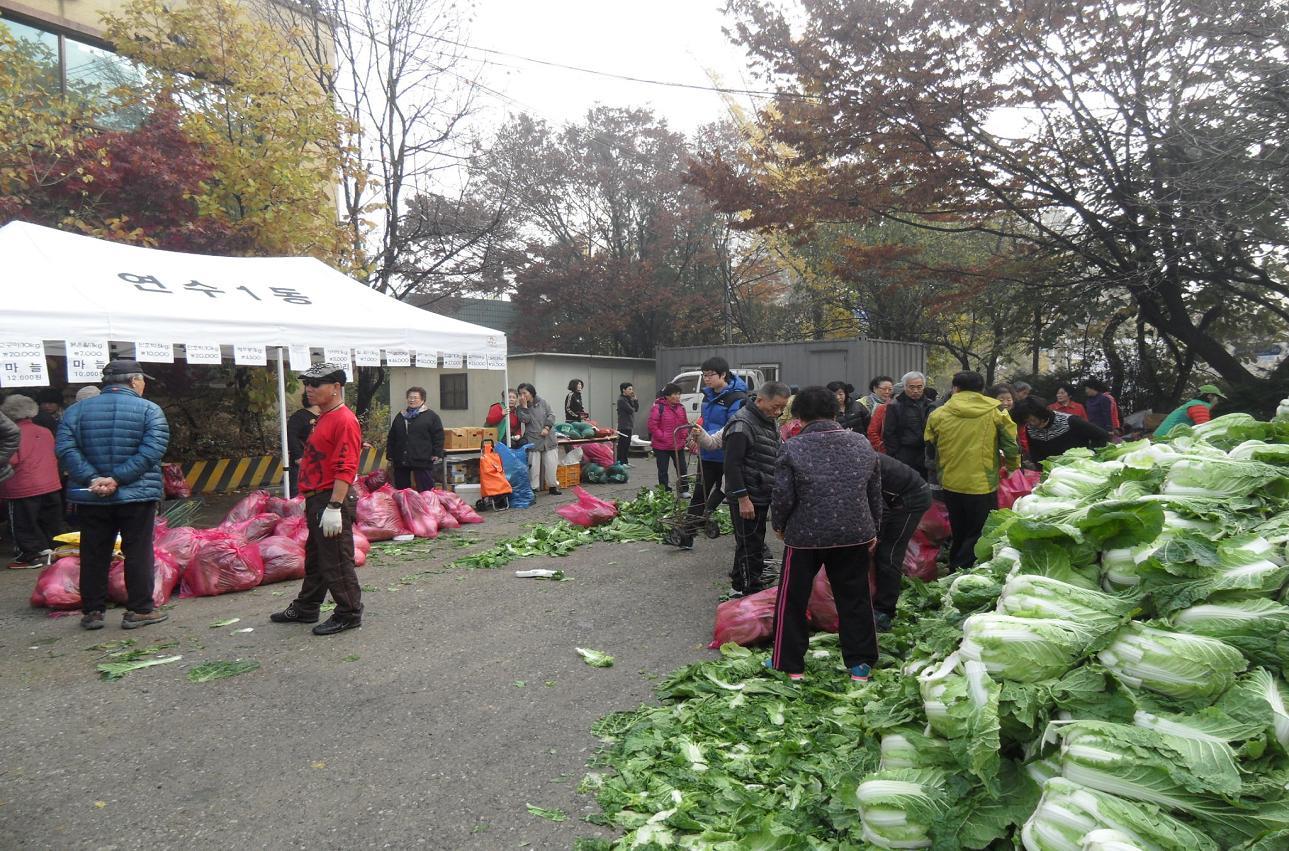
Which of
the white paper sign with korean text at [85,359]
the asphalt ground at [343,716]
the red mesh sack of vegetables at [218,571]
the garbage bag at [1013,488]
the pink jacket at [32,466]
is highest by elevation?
the white paper sign with korean text at [85,359]

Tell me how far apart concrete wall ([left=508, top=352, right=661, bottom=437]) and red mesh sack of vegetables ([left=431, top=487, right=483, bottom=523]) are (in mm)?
9620

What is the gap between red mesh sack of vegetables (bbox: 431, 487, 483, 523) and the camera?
10453 millimetres

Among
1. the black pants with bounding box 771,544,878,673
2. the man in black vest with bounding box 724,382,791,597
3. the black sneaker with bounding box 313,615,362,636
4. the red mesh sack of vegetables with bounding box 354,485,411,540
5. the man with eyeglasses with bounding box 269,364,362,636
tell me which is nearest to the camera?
the black pants with bounding box 771,544,878,673

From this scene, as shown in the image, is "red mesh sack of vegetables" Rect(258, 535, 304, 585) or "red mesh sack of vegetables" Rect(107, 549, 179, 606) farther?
"red mesh sack of vegetables" Rect(258, 535, 304, 585)

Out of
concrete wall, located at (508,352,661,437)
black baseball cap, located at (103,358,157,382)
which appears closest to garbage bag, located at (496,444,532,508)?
black baseball cap, located at (103,358,157,382)

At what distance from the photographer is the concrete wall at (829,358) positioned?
1898 cm

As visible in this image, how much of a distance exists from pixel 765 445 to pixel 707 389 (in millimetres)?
2463

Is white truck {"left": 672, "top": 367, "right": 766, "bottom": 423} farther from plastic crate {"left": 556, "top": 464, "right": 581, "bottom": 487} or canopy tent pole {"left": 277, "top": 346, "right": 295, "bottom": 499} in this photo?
canopy tent pole {"left": 277, "top": 346, "right": 295, "bottom": 499}

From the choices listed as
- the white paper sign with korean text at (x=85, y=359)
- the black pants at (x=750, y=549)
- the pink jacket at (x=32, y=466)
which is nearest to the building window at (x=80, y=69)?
the white paper sign with korean text at (x=85, y=359)

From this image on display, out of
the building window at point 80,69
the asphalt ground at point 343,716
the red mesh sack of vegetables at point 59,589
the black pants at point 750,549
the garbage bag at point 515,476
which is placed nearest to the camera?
the asphalt ground at point 343,716

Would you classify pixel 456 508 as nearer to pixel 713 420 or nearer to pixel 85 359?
pixel 713 420

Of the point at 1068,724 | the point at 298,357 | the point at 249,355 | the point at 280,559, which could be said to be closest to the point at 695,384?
the point at 298,357

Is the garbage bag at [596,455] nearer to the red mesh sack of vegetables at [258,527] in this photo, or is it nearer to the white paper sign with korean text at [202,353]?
the red mesh sack of vegetables at [258,527]

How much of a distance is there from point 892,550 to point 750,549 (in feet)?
4.02
